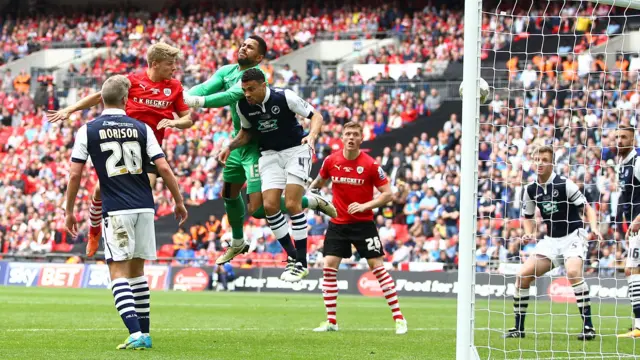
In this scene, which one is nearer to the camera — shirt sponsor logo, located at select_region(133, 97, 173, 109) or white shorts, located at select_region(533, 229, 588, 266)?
shirt sponsor logo, located at select_region(133, 97, 173, 109)

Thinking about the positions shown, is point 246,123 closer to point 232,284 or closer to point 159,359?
point 159,359

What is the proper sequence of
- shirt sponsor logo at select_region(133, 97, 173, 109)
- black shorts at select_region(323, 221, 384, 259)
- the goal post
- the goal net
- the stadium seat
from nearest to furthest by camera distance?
the goal post → the goal net → shirt sponsor logo at select_region(133, 97, 173, 109) → black shorts at select_region(323, 221, 384, 259) → the stadium seat

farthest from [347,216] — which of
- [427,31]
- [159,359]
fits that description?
[427,31]

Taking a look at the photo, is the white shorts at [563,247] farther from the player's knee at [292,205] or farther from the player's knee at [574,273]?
the player's knee at [292,205]

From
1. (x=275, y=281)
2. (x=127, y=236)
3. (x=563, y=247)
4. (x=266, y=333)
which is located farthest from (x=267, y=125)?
(x=275, y=281)

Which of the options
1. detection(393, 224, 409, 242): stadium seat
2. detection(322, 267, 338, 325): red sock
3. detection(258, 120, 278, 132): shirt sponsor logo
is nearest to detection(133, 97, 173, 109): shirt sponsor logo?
detection(258, 120, 278, 132): shirt sponsor logo

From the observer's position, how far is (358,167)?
12.9 m

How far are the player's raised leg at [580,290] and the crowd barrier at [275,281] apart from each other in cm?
855

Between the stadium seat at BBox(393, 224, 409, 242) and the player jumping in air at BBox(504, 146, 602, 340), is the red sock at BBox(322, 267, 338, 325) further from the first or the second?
the stadium seat at BBox(393, 224, 409, 242)

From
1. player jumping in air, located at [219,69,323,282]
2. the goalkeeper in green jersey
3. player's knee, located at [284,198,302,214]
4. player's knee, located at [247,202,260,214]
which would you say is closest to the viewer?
the goalkeeper in green jersey

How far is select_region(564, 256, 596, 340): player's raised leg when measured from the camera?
1227 cm

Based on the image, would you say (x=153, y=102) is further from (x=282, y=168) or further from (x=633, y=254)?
(x=633, y=254)

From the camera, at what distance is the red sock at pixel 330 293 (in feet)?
→ 41.6

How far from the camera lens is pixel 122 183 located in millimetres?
8992
